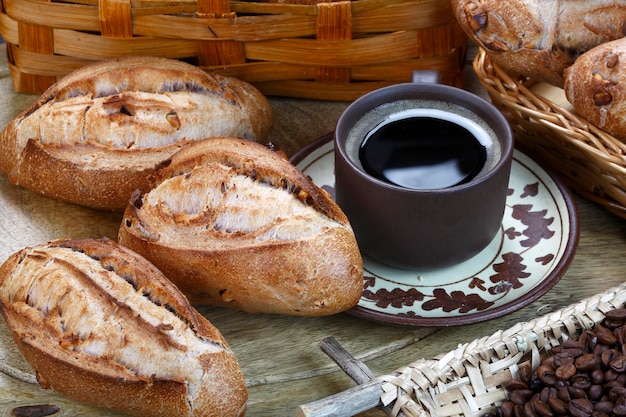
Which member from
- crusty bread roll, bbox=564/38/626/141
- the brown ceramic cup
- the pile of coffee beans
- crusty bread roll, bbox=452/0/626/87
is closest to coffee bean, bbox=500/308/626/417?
the pile of coffee beans

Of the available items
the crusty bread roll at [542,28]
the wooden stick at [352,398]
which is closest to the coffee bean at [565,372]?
the wooden stick at [352,398]

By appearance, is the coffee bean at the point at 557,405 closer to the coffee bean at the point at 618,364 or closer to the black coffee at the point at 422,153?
the coffee bean at the point at 618,364

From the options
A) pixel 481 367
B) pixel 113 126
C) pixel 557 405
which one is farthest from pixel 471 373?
pixel 113 126

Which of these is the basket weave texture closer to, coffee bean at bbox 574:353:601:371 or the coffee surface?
coffee bean at bbox 574:353:601:371

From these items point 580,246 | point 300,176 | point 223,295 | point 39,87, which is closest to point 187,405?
point 223,295

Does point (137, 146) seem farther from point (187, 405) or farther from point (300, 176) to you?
point (187, 405)

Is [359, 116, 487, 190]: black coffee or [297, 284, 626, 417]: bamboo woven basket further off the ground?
[359, 116, 487, 190]: black coffee
